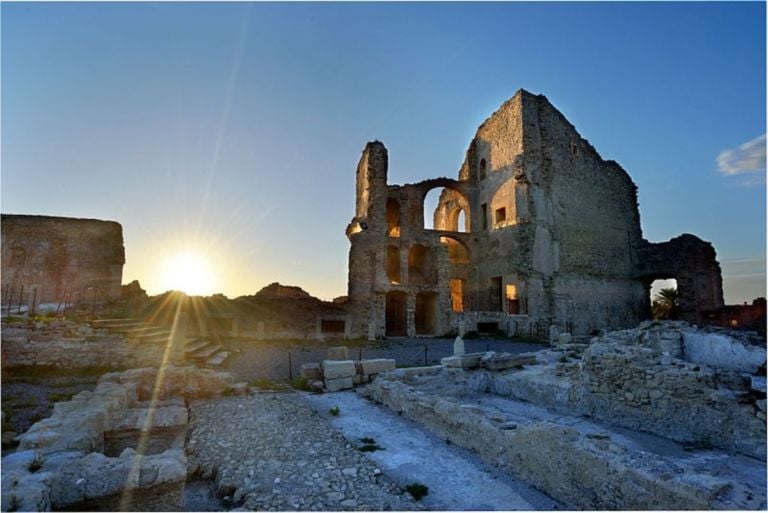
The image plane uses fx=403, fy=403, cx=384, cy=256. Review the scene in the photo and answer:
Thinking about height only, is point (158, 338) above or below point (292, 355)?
above

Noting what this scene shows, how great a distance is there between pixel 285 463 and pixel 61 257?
2469 centimetres

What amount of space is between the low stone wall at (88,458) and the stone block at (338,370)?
422 centimetres

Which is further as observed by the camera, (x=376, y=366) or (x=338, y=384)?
(x=376, y=366)

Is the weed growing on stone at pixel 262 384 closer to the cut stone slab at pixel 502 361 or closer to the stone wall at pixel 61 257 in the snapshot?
the cut stone slab at pixel 502 361

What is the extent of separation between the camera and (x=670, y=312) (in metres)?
36.3

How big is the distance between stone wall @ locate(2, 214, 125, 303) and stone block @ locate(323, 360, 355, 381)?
693 inches

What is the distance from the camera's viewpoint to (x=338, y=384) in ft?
38.5

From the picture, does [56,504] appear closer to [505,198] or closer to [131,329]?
[131,329]

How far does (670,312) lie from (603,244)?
904cm

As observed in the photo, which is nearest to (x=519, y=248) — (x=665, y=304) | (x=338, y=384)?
(x=665, y=304)

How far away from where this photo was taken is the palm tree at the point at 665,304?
3628cm

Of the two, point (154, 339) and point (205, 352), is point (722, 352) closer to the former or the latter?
point (205, 352)

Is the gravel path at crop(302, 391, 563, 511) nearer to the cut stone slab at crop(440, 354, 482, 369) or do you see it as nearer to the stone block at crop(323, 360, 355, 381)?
the stone block at crop(323, 360, 355, 381)

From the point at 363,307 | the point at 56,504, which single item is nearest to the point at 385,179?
the point at 363,307
